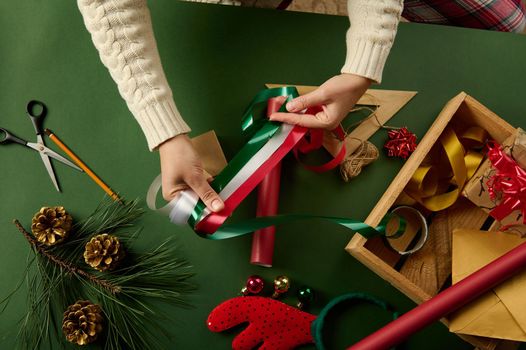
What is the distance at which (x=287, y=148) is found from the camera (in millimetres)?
700

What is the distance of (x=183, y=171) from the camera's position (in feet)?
2.10

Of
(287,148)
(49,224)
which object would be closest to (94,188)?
(49,224)

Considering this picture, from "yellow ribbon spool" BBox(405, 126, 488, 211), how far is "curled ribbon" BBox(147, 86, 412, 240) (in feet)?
0.40

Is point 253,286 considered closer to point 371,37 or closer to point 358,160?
point 358,160

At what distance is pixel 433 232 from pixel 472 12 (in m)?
0.52

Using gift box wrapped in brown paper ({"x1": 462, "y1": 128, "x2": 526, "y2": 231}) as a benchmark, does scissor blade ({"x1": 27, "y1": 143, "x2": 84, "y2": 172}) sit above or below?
above

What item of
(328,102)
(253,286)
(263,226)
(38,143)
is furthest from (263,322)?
(38,143)

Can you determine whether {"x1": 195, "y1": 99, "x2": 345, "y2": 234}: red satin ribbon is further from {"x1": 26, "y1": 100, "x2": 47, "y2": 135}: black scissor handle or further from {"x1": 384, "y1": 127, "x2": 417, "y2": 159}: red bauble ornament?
{"x1": 26, "y1": 100, "x2": 47, "y2": 135}: black scissor handle

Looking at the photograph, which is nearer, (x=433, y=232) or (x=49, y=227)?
(x=49, y=227)

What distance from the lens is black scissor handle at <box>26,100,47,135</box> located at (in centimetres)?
75

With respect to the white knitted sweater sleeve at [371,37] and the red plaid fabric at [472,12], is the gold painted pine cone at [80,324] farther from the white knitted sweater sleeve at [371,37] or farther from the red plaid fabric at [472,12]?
the red plaid fabric at [472,12]

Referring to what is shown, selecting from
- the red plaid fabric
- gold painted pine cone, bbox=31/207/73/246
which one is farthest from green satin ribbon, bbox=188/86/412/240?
the red plaid fabric

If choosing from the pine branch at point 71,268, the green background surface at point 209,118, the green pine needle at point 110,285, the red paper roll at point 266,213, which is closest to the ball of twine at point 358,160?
the green background surface at point 209,118

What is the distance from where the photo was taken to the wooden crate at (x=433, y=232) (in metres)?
0.73
